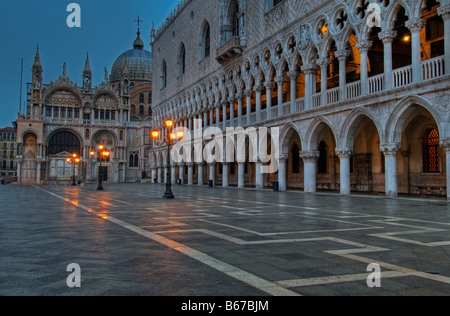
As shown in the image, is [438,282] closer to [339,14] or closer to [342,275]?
[342,275]

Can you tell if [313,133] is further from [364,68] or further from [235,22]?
[235,22]

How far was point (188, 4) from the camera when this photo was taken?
45.3 meters

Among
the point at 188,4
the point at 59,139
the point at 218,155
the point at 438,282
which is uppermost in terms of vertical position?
the point at 188,4

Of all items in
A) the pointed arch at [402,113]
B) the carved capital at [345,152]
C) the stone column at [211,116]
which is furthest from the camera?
the stone column at [211,116]

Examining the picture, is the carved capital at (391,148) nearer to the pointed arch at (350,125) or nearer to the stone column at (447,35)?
the pointed arch at (350,125)

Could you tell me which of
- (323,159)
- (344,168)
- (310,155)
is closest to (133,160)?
(323,159)

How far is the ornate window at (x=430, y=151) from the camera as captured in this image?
69.0 ft

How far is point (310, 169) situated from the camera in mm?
24750

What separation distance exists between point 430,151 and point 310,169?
21.9ft

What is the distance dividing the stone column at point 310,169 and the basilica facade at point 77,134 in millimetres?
41399

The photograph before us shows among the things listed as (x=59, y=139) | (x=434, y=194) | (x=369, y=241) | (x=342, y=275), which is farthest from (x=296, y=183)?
(x=59, y=139)

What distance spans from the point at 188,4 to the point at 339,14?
88.6 feet

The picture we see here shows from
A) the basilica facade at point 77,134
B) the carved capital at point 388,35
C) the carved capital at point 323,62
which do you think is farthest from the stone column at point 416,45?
the basilica facade at point 77,134

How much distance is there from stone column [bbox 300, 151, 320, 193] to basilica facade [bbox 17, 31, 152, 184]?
41.4 meters
